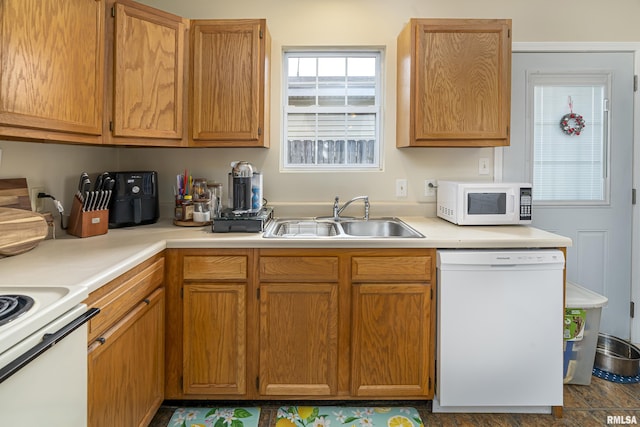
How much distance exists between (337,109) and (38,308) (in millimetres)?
2140

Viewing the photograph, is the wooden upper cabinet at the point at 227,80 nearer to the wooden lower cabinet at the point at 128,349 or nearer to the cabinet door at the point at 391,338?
the wooden lower cabinet at the point at 128,349

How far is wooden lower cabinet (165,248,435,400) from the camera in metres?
2.01

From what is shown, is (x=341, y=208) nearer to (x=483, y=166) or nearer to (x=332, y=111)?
(x=332, y=111)

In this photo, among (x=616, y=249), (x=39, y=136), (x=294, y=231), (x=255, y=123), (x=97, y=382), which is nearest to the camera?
(x=97, y=382)

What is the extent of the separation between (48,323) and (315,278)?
45.9 inches

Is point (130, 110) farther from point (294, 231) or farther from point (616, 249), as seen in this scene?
point (616, 249)

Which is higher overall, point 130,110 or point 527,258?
point 130,110

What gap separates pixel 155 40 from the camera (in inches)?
86.5

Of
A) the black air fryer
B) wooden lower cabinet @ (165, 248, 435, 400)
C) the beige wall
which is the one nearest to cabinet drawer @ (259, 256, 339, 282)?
wooden lower cabinet @ (165, 248, 435, 400)

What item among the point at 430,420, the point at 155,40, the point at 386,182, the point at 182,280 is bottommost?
the point at 430,420

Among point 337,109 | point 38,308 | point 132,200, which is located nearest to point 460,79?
point 337,109

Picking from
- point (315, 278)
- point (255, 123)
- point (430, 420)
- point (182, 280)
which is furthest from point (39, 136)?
point (430, 420)

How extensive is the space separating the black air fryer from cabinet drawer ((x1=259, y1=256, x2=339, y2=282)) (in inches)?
33.7

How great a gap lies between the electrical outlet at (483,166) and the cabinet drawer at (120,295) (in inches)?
78.3
